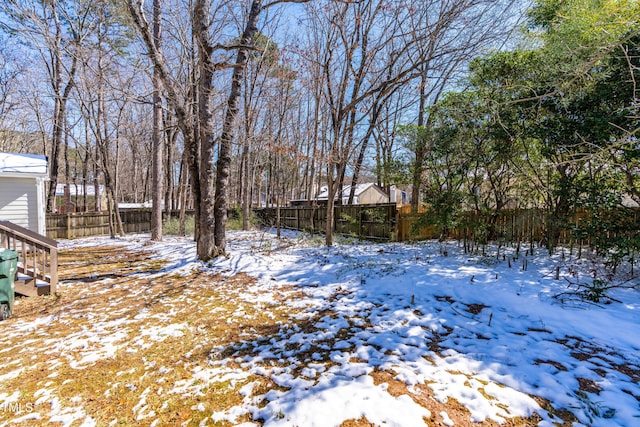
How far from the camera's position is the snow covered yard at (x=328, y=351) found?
183 centimetres

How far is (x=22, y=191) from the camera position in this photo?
25.5 ft

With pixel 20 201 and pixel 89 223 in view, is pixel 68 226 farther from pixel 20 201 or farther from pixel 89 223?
pixel 20 201

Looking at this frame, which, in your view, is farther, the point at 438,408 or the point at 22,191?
the point at 22,191

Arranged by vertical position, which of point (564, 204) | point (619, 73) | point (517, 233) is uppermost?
point (619, 73)

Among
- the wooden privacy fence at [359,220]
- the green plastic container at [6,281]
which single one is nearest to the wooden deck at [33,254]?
the green plastic container at [6,281]

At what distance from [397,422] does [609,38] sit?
19.0 ft

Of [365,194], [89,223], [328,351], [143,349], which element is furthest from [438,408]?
[365,194]

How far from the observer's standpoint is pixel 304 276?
5.28m

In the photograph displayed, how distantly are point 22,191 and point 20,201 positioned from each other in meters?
0.30

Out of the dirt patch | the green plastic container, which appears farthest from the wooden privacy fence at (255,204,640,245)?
the green plastic container

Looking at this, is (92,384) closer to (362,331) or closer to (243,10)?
(362,331)

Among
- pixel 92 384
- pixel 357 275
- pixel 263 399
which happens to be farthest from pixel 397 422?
pixel 357 275

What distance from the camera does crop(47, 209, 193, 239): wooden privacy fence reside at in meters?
11.0

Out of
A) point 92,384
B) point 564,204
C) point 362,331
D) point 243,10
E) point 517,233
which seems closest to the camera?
point 92,384
